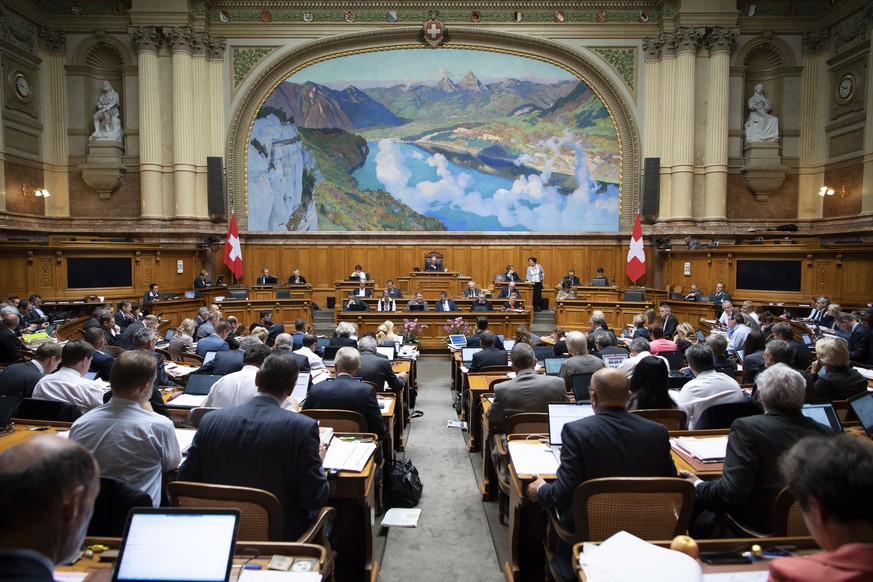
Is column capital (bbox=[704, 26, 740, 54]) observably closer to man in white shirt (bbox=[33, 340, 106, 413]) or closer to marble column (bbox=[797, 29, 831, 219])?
marble column (bbox=[797, 29, 831, 219])

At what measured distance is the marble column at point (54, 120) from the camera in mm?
16031

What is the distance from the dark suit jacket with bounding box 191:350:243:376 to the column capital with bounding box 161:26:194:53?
13466 mm

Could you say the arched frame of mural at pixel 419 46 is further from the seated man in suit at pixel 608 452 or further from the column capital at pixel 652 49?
the seated man in suit at pixel 608 452

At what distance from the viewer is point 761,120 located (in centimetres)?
1633

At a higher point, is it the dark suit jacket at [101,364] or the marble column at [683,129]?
the marble column at [683,129]

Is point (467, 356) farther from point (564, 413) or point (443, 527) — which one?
point (564, 413)

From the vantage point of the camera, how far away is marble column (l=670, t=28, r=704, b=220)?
623 inches

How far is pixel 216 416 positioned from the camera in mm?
2791

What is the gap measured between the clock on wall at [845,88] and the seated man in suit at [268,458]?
17.8 metres

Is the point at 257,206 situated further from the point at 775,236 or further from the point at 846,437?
the point at 846,437

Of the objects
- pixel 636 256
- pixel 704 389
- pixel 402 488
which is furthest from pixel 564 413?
pixel 636 256

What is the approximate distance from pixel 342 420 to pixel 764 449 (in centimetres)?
261

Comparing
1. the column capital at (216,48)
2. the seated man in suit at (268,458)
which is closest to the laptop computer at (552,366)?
the seated man in suit at (268,458)

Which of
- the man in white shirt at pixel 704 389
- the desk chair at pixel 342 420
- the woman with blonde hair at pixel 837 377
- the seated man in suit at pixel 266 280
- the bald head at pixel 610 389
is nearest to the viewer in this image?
the bald head at pixel 610 389
